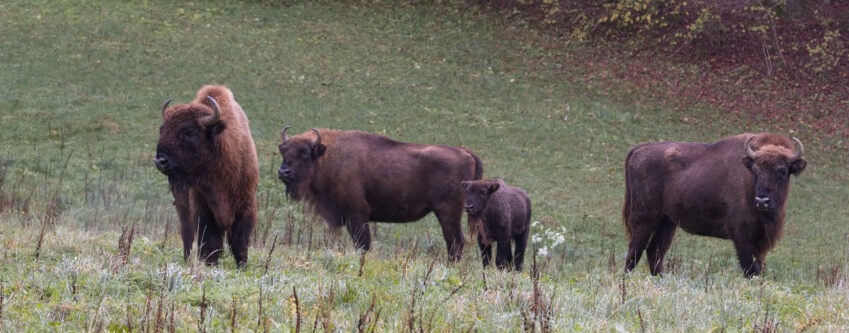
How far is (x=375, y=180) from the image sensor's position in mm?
14891

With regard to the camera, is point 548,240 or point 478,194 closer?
point 478,194

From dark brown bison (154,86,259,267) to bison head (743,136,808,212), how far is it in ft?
19.3

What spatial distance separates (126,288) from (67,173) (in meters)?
13.4

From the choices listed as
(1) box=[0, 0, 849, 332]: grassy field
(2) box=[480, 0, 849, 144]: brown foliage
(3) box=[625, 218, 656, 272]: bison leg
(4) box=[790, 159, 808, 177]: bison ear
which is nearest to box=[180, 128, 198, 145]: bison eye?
(1) box=[0, 0, 849, 332]: grassy field

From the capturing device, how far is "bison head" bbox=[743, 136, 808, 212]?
11984 mm

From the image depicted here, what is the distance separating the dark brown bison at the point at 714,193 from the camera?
40.1 ft

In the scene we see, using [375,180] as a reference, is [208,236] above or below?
above

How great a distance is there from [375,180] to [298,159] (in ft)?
3.97

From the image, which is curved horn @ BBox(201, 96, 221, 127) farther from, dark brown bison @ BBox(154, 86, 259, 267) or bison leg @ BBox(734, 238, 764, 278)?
bison leg @ BBox(734, 238, 764, 278)

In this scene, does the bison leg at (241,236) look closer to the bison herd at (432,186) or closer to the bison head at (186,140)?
→ the bison herd at (432,186)

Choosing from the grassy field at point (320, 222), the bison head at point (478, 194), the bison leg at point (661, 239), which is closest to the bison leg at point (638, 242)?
the bison leg at point (661, 239)

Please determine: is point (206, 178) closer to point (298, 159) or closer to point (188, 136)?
point (188, 136)

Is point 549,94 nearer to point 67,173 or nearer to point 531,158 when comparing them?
point 531,158

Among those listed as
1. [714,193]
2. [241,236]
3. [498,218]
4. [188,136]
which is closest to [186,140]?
[188,136]
